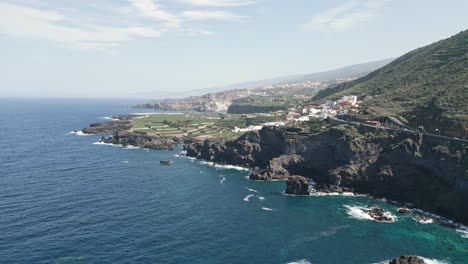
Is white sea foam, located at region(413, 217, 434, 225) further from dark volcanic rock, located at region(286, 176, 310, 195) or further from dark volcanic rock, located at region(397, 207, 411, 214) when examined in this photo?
dark volcanic rock, located at region(286, 176, 310, 195)

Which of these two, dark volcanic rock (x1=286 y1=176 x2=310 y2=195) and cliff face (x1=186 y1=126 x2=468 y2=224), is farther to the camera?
dark volcanic rock (x1=286 y1=176 x2=310 y2=195)

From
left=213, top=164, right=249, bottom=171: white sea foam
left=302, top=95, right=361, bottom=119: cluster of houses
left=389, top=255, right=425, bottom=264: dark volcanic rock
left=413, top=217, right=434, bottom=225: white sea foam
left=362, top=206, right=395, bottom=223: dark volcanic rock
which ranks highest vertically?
left=302, top=95, right=361, bottom=119: cluster of houses

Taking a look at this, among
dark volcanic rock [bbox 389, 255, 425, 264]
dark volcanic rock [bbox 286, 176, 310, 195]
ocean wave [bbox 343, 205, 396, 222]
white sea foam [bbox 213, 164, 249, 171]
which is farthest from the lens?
white sea foam [bbox 213, 164, 249, 171]

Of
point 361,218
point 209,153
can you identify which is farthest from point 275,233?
point 209,153

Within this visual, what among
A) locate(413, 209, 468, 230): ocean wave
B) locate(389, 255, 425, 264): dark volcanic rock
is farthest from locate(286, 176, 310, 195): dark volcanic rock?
locate(389, 255, 425, 264): dark volcanic rock

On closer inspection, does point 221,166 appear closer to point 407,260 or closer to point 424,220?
point 424,220

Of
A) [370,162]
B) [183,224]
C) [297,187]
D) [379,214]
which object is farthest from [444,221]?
[183,224]
